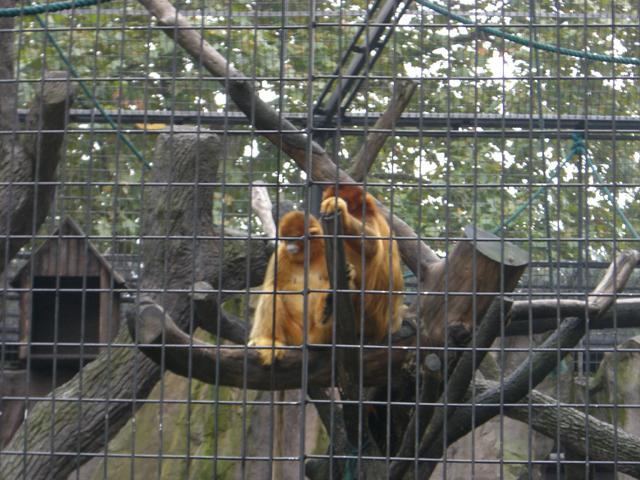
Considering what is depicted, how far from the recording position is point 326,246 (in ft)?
9.66

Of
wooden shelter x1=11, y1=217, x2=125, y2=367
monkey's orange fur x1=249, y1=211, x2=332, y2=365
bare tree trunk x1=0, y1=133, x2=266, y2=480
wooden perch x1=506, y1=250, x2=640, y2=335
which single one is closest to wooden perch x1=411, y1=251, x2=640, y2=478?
wooden perch x1=506, y1=250, x2=640, y2=335

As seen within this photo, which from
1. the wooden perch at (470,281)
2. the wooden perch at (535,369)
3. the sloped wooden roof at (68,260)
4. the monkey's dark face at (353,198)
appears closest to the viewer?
the wooden perch at (470,281)

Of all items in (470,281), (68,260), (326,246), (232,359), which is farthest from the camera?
(68,260)

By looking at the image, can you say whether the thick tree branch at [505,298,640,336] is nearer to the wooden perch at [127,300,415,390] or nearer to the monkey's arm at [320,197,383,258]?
the wooden perch at [127,300,415,390]

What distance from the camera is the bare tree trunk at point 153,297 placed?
400 centimetres

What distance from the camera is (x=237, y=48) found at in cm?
572

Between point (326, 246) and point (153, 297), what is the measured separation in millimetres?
1578

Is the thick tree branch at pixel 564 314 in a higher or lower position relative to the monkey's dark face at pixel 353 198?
lower

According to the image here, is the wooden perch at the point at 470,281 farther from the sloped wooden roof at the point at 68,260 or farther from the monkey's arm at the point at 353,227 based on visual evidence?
the sloped wooden roof at the point at 68,260

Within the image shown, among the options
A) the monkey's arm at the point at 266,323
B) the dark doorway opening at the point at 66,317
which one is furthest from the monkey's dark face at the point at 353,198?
the dark doorway opening at the point at 66,317

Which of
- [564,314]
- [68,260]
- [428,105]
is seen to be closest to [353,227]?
[564,314]

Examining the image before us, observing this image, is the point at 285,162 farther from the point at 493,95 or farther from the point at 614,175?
the point at 614,175

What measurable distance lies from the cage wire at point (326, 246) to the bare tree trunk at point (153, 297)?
13mm

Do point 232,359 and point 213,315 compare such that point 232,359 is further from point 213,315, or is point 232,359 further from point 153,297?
point 153,297
